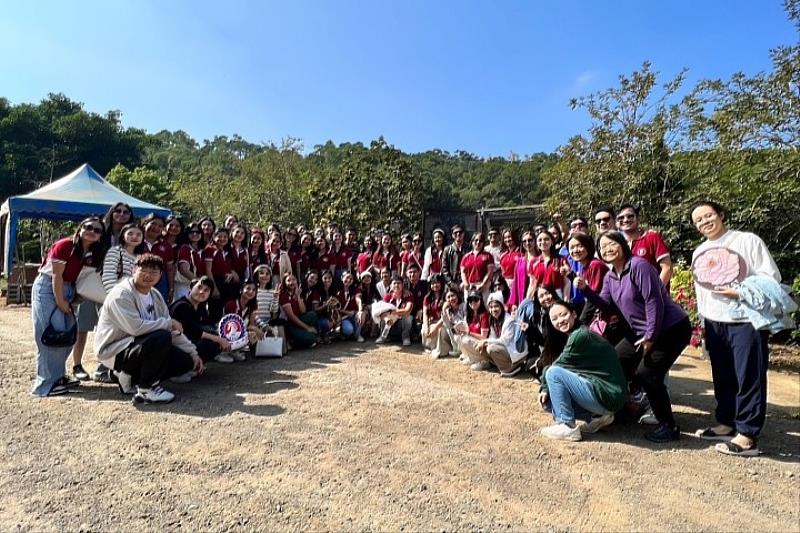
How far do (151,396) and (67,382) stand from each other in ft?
3.39

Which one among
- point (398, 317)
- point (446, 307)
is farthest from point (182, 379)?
point (446, 307)

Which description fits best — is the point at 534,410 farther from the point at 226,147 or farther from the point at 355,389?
the point at 226,147

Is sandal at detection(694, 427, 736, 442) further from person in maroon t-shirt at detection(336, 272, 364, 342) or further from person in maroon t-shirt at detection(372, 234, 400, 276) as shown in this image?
person in maroon t-shirt at detection(372, 234, 400, 276)

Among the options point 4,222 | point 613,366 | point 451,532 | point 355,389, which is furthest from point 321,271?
point 4,222

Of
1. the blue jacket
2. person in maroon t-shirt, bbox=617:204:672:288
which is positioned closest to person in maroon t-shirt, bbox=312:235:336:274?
person in maroon t-shirt, bbox=617:204:672:288

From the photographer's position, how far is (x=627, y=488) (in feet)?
9.41

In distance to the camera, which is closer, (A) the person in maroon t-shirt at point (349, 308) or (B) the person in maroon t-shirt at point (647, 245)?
(B) the person in maroon t-shirt at point (647, 245)

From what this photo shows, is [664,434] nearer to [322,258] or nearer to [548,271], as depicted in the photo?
[548,271]

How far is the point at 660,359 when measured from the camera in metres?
3.46

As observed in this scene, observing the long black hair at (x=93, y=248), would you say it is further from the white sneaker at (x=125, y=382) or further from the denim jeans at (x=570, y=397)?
the denim jeans at (x=570, y=397)

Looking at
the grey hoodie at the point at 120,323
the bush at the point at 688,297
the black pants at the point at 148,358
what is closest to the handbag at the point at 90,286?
the grey hoodie at the point at 120,323

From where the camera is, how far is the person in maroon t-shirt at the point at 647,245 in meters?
4.35

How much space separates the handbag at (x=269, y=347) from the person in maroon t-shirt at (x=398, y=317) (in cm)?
160

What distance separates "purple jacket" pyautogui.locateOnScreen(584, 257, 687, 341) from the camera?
11.1 ft
